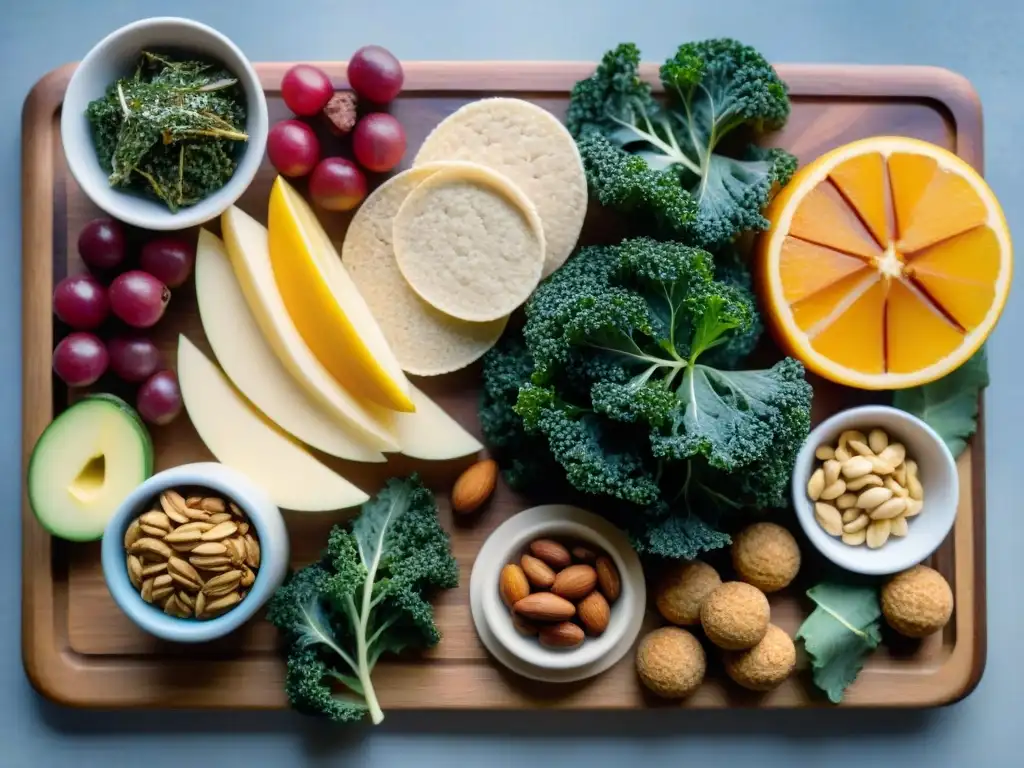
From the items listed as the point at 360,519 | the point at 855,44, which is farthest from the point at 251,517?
the point at 855,44

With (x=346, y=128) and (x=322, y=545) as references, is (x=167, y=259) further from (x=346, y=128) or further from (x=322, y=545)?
(x=322, y=545)

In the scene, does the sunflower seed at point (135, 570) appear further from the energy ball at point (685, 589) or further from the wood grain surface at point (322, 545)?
the energy ball at point (685, 589)

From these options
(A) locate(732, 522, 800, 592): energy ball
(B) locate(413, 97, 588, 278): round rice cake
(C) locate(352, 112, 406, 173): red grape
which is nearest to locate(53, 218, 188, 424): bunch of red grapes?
(C) locate(352, 112, 406, 173): red grape

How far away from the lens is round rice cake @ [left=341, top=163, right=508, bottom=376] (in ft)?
5.25

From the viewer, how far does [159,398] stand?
5.18 feet

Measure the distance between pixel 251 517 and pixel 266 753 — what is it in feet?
1.67

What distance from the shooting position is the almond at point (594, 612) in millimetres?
1558

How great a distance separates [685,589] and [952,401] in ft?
1.92

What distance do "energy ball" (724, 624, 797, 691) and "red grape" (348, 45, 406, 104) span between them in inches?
43.8

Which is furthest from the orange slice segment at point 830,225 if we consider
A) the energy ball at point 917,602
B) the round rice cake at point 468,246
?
the energy ball at point 917,602

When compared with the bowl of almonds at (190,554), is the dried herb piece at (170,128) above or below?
above

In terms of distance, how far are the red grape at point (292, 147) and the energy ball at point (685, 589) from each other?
3.05 feet

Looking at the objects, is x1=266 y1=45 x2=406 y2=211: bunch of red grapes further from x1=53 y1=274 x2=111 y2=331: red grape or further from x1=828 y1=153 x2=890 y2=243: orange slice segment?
x1=828 y1=153 x2=890 y2=243: orange slice segment

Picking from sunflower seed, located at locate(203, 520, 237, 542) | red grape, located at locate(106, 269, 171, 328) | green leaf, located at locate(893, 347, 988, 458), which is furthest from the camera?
green leaf, located at locate(893, 347, 988, 458)
